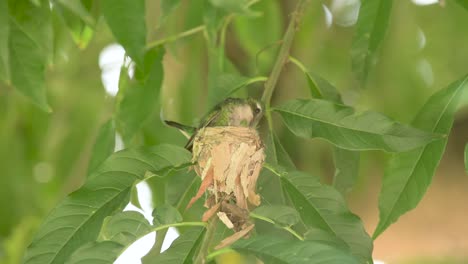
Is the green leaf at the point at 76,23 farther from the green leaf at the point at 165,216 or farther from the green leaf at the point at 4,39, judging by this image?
the green leaf at the point at 165,216

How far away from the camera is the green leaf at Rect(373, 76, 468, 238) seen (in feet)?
4.33

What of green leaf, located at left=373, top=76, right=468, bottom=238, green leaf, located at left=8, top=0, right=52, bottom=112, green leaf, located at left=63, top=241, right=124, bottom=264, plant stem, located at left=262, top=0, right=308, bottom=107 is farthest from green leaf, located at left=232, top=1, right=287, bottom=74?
green leaf, located at left=63, top=241, right=124, bottom=264

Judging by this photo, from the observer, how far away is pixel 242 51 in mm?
2928

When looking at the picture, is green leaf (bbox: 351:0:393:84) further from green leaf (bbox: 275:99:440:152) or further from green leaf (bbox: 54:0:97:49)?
green leaf (bbox: 54:0:97:49)

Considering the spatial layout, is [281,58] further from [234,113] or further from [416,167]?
[416,167]

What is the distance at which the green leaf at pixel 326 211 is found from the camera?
1217 millimetres

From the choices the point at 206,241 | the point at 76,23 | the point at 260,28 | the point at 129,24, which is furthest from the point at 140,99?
the point at 260,28

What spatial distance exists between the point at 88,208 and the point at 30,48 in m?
0.45

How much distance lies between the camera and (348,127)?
1.26 meters

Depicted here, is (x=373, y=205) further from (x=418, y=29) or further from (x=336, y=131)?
(x=336, y=131)

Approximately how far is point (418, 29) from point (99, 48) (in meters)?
1.15

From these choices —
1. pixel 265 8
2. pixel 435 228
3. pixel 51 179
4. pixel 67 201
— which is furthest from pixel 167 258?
pixel 51 179

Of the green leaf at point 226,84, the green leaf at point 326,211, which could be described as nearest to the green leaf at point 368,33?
the green leaf at point 226,84

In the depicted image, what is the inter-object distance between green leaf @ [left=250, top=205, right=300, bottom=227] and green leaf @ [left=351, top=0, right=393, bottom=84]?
44 centimetres
